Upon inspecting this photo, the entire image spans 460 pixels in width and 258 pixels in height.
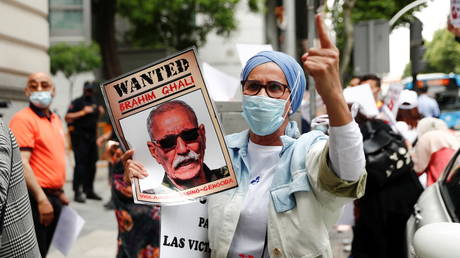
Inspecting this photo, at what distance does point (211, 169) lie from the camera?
2277mm

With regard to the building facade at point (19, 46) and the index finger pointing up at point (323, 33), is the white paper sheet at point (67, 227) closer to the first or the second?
the building facade at point (19, 46)

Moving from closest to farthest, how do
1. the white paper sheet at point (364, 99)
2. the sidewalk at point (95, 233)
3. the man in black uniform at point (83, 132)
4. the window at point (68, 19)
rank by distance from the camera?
the white paper sheet at point (364, 99), the sidewalk at point (95, 233), the man in black uniform at point (83, 132), the window at point (68, 19)

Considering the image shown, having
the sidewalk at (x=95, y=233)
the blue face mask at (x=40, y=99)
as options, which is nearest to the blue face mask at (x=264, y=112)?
the blue face mask at (x=40, y=99)

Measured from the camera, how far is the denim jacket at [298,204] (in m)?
2.16

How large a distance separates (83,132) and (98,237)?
2.97m

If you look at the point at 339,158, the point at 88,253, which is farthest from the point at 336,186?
the point at 88,253

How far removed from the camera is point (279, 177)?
229 centimetres

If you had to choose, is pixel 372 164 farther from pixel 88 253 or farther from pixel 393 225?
pixel 88 253

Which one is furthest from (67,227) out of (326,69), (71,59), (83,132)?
(71,59)

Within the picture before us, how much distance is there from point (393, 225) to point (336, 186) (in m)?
3.01

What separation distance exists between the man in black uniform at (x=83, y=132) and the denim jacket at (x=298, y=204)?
8101 millimetres

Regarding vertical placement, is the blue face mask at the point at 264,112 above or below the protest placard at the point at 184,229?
above

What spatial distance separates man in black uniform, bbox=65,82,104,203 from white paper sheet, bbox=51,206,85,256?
545cm

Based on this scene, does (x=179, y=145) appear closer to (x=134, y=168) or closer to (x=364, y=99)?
(x=134, y=168)
